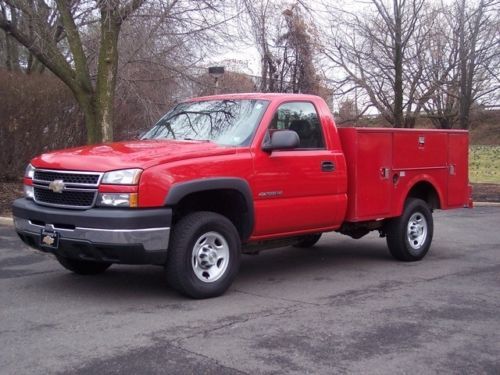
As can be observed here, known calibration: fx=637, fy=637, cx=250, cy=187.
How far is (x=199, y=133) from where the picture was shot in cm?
691

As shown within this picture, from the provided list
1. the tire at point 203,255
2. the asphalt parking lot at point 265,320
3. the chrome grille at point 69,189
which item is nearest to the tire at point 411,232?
the asphalt parking lot at point 265,320

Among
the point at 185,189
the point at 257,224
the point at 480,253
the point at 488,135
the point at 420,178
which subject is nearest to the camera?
the point at 185,189

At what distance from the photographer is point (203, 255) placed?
20.4 feet

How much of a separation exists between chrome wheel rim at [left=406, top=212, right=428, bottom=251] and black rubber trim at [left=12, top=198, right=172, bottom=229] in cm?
400

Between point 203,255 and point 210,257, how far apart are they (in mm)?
78

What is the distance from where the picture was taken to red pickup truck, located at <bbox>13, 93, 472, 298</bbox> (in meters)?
5.70

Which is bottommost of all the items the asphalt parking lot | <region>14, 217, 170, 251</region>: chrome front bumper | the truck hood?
the asphalt parking lot

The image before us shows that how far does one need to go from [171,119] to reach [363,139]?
2.30 meters

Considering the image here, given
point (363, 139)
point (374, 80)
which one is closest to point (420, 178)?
point (363, 139)

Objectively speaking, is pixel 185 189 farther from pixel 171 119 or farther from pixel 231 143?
pixel 171 119

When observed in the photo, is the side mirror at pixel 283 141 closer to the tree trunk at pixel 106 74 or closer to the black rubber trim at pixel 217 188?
the black rubber trim at pixel 217 188

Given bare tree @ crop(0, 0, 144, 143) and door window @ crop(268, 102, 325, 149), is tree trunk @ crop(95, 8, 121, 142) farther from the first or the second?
door window @ crop(268, 102, 325, 149)

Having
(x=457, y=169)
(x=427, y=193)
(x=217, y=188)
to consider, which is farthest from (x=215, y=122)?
(x=457, y=169)

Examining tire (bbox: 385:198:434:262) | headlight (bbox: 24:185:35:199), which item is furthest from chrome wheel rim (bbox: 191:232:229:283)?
tire (bbox: 385:198:434:262)
